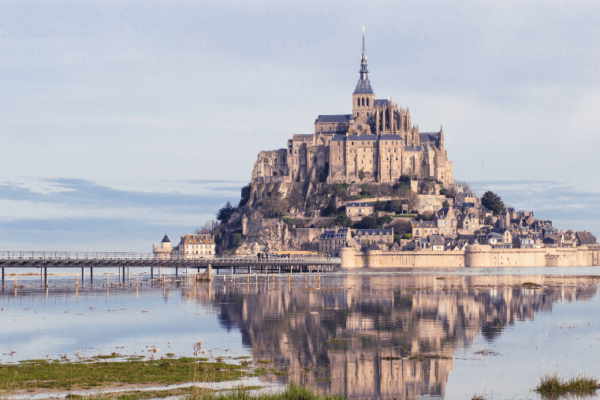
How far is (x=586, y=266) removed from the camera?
138 m

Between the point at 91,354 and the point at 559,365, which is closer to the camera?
the point at 559,365

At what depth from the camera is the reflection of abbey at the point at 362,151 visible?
132 m

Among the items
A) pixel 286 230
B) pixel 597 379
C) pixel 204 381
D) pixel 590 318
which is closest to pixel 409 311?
pixel 590 318

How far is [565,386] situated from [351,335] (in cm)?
1085

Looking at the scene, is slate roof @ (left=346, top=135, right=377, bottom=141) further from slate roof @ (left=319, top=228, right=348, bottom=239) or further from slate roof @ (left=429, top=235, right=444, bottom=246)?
slate roof @ (left=429, top=235, right=444, bottom=246)

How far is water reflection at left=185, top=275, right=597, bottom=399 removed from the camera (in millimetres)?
20172

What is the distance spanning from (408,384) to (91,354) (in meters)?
10.9

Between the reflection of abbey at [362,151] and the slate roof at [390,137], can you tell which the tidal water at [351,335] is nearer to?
the reflection of abbey at [362,151]

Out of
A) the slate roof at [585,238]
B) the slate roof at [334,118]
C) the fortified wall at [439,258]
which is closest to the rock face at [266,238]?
the fortified wall at [439,258]

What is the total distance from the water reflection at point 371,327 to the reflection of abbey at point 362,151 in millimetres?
76354

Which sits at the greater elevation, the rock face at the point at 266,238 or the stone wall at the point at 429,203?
the stone wall at the point at 429,203

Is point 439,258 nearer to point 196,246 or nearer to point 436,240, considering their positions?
point 436,240

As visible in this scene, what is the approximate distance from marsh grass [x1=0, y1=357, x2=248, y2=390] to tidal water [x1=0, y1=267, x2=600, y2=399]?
4.66ft

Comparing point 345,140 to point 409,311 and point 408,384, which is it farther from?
point 408,384
